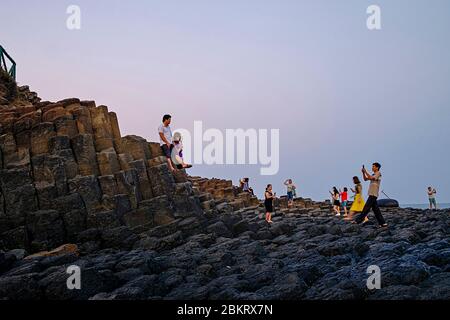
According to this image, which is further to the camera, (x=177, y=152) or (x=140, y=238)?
(x=177, y=152)

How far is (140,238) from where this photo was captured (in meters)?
14.3

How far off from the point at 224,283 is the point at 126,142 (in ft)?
35.5

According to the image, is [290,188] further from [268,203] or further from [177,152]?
[177,152]

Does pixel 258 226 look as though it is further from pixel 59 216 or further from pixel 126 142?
pixel 59 216

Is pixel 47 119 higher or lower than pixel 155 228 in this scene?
higher

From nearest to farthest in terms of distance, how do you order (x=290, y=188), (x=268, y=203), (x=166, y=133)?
(x=166, y=133) → (x=268, y=203) → (x=290, y=188)

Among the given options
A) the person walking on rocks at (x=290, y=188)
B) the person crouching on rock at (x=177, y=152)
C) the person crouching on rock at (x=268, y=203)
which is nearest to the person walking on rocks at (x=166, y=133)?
the person crouching on rock at (x=177, y=152)

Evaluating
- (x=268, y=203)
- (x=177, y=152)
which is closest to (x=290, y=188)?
(x=268, y=203)

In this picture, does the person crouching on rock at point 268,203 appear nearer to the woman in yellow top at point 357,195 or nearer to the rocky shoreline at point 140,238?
the rocky shoreline at point 140,238

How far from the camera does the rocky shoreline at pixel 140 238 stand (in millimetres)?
7137

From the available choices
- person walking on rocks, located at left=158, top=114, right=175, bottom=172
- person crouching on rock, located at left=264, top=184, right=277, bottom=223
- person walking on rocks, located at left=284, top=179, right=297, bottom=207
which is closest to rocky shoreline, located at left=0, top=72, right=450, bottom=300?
person crouching on rock, located at left=264, top=184, right=277, bottom=223

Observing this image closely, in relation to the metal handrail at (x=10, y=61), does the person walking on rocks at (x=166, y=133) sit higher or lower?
lower
